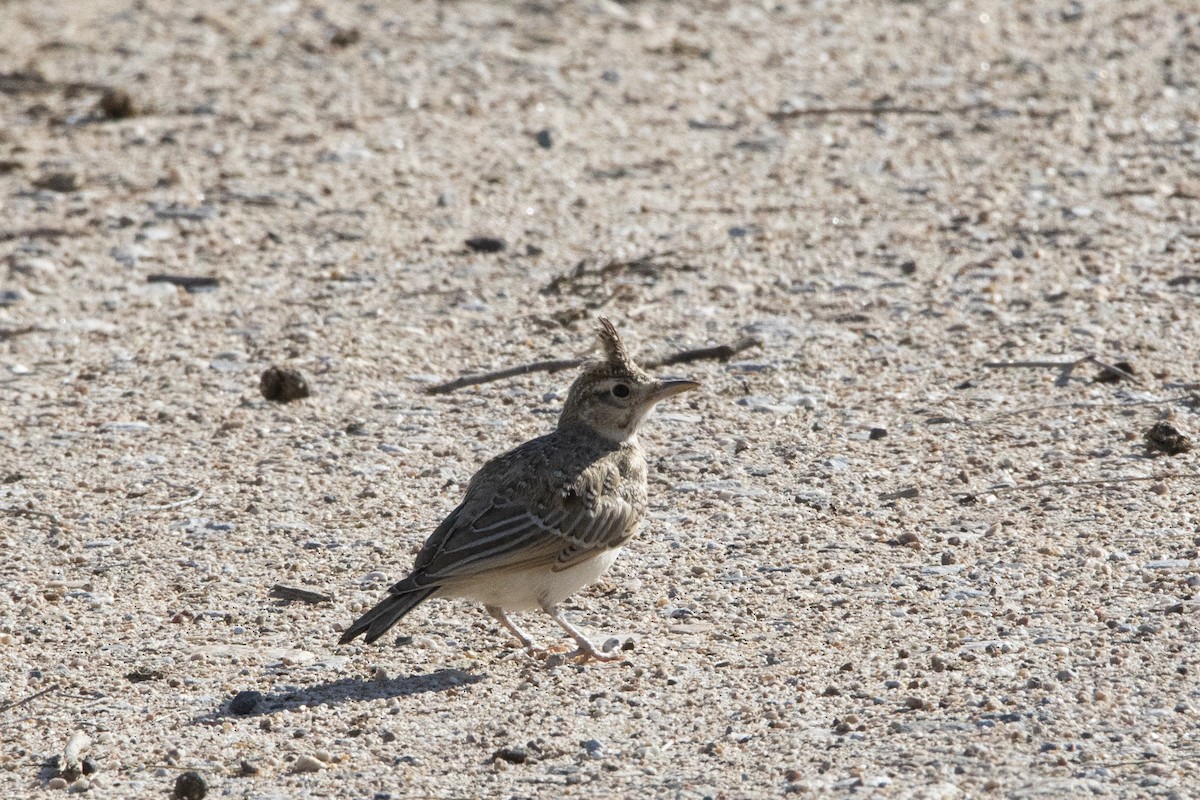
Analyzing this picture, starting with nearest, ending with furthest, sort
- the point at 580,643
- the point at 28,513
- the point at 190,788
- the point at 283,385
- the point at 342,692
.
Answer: the point at 190,788
the point at 342,692
the point at 580,643
the point at 28,513
the point at 283,385

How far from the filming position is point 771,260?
10031 millimetres

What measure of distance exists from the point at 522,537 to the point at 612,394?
0.88 metres

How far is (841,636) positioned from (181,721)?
7.34 ft

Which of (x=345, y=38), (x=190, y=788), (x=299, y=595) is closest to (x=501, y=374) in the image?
(x=299, y=595)

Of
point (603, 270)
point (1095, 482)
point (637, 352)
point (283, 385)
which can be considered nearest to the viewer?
point (1095, 482)

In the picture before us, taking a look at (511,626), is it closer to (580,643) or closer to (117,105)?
(580,643)

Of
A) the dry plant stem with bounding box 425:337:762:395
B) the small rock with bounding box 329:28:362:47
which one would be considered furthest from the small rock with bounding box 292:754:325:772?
the small rock with bounding box 329:28:362:47

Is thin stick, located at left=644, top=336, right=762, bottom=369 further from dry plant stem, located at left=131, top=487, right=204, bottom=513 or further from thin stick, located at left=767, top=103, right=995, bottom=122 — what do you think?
thin stick, located at left=767, top=103, right=995, bottom=122

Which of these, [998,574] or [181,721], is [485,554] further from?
[998,574]

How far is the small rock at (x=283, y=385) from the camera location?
27.5 feet

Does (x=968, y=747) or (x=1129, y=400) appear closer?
(x=968, y=747)

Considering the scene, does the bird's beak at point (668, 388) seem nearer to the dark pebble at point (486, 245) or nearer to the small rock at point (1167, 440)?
the small rock at point (1167, 440)

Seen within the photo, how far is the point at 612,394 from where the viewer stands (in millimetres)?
6746

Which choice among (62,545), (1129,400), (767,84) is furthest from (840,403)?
(767,84)
